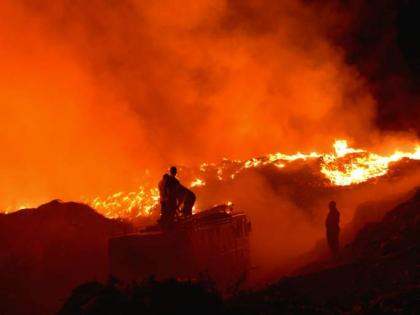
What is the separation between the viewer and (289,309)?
9398 mm

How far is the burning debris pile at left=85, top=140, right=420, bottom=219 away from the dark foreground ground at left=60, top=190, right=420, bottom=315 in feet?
45.1

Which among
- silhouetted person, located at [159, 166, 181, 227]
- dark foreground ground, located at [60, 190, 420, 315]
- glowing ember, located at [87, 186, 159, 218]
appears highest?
glowing ember, located at [87, 186, 159, 218]

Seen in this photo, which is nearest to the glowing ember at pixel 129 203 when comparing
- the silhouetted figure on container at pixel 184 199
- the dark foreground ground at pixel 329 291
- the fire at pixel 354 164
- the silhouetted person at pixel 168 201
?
the fire at pixel 354 164

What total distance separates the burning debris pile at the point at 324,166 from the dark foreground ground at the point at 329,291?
13742 millimetres

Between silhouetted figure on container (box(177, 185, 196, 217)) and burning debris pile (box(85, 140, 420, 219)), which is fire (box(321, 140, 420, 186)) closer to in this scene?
burning debris pile (box(85, 140, 420, 219))

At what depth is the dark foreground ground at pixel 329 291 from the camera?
8.11m

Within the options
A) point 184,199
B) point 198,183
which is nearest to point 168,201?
point 184,199

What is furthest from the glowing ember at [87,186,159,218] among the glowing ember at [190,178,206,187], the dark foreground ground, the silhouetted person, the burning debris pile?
the silhouetted person

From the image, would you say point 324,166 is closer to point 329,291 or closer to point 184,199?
point 184,199

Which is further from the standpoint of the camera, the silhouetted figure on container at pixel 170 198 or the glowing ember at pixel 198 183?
the glowing ember at pixel 198 183

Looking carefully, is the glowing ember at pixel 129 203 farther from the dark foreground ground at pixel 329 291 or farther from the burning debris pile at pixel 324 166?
the dark foreground ground at pixel 329 291

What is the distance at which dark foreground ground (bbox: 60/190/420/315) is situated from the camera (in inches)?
319

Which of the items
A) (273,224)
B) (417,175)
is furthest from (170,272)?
(417,175)

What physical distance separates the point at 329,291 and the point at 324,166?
856 inches
